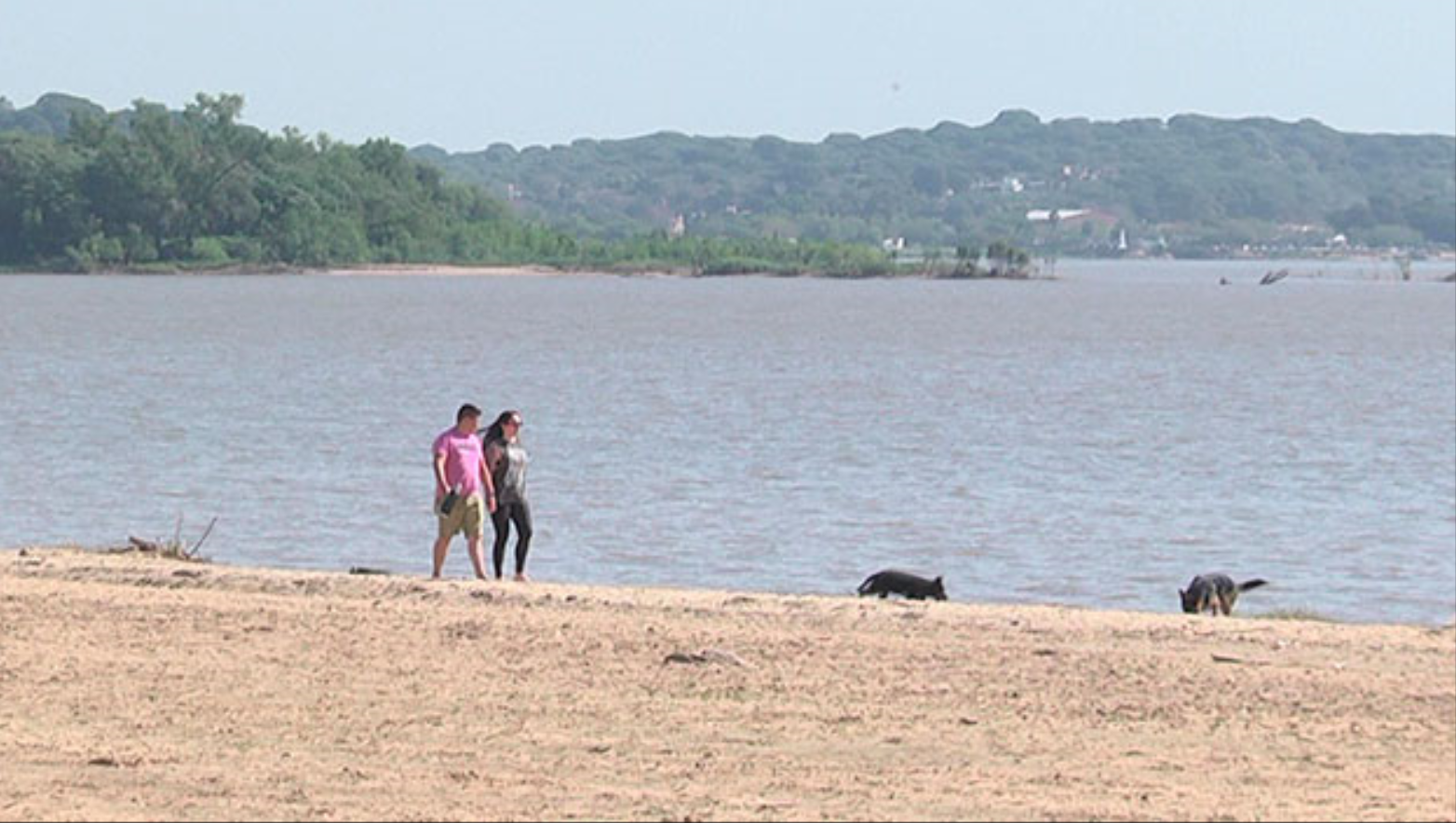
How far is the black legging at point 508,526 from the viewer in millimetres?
18391

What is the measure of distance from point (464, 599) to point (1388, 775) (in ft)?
23.5

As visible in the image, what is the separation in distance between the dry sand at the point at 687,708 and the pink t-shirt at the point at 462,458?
936 mm

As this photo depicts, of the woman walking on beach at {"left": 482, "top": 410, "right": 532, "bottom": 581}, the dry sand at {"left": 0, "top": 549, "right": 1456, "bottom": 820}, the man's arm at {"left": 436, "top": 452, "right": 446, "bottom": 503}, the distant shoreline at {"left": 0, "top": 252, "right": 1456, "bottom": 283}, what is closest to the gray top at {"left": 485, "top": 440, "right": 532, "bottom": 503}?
the woman walking on beach at {"left": 482, "top": 410, "right": 532, "bottom": 581}

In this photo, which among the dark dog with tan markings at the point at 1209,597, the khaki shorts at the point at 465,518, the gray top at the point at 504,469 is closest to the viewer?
the khaki shorts at the point at 465,518

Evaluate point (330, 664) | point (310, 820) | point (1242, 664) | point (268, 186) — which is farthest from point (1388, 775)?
point (268, 186)

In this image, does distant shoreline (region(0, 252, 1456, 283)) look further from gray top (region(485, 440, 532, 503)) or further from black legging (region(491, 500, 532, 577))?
gray top (region(485, 440, 532, 503))

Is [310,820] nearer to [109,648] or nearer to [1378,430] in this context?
[109,648]

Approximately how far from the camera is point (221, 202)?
155000mm

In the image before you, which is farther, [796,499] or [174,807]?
[796,499]

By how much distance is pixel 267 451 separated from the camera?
117ft

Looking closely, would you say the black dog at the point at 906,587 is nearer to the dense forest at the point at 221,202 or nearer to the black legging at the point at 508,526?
the black legging at the point at 508,526

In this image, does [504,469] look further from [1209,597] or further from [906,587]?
[1209,597]

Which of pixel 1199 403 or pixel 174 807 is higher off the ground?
pixel 174 807

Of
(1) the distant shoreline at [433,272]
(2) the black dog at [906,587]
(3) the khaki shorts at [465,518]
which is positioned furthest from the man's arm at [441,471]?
(1) the distant shoreline at [433,272]
